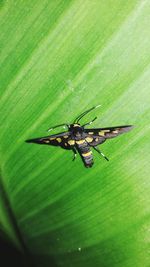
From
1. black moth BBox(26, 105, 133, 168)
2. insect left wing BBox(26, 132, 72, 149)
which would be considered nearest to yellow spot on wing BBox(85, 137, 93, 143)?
black moth BBox(26, 105, 133, 168)

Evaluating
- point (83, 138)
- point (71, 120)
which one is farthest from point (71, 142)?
point (71, 120)

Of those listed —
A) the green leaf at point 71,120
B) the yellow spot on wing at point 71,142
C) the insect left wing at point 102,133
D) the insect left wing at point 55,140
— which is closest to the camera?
the green leaf at point 71,120

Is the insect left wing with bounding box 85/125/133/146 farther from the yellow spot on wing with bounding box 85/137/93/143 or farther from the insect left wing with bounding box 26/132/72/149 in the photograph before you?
the insect left wing with bounding box 26/132/72/149

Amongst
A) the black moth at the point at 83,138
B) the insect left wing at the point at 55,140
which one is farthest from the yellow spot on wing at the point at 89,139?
the insect left wing at the point at 55,140

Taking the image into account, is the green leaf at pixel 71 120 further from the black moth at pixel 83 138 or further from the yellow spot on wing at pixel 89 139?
the yellow spot on wing at pixel 89 139

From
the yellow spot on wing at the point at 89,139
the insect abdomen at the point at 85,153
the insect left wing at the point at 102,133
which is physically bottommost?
the insect abdomen at the point at 85,153

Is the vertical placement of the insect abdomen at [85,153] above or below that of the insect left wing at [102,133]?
below

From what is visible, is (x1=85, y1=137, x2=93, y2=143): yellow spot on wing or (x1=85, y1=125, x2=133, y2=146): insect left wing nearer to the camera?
(x1=85, y1=125, x2=133, y2=146): insect left wing

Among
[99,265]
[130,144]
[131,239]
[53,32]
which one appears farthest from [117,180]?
[53,32]

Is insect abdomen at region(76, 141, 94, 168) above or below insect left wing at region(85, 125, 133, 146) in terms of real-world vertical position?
below
